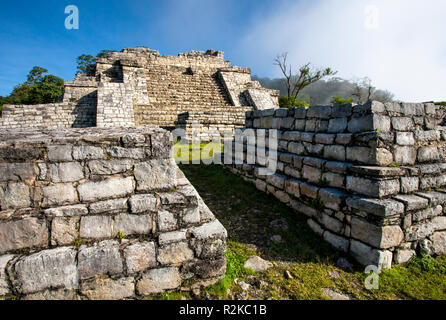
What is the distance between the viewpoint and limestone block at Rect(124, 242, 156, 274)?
202cm

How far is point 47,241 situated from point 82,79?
15.0 m

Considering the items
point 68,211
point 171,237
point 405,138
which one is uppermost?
point 405,138

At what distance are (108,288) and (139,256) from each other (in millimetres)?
368

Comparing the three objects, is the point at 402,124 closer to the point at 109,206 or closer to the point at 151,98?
the point at 109,206

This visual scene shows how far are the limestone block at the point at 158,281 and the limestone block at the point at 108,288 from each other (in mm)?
86

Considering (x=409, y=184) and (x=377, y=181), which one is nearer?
(x=377, y=181)

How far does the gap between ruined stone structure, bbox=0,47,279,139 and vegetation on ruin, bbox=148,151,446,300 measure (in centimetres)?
695

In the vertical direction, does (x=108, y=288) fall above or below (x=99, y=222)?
below

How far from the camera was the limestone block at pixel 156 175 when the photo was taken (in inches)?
86.5

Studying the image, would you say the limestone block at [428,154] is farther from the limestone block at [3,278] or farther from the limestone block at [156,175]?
the limestone block at [3,278]

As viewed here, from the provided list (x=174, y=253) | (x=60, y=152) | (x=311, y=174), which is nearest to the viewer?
(x=60, y=152)

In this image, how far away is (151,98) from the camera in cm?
1324

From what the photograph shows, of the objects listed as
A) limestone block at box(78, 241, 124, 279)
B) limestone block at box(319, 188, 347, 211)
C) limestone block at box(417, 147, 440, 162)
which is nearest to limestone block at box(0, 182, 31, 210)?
limestone block at box(78, 241, 124, 279)

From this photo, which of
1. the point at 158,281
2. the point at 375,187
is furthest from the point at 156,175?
the point at 375,187
